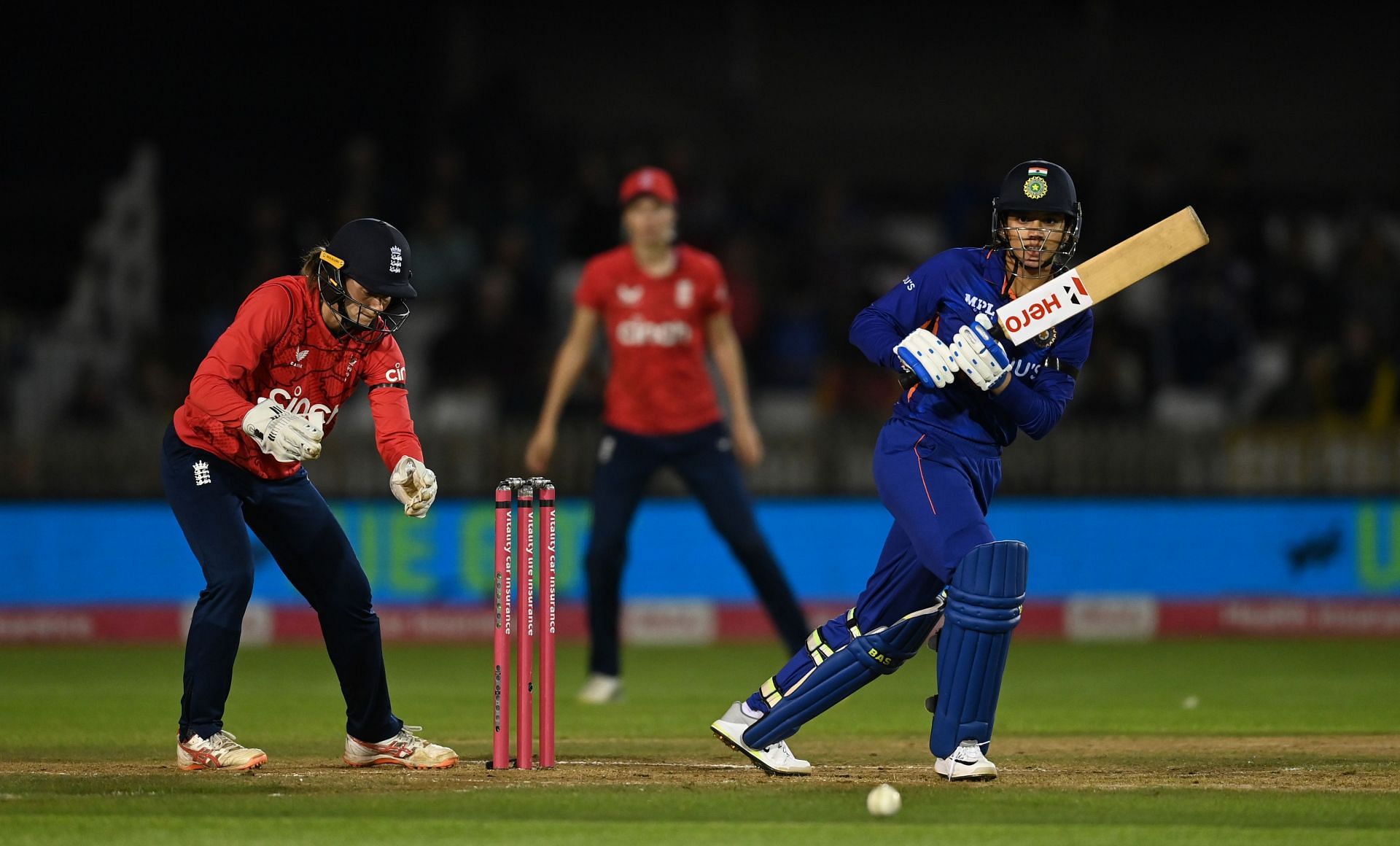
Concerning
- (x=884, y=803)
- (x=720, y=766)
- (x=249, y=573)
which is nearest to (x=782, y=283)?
(x=720, y=766)

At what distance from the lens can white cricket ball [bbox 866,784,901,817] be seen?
4734 millimetres

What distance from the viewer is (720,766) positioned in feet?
19.2

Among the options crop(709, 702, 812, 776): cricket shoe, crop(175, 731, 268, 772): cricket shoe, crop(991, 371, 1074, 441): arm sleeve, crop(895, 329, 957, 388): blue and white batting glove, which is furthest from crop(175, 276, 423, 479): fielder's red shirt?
crop(991, 371, 1074, 441): arm sleeve

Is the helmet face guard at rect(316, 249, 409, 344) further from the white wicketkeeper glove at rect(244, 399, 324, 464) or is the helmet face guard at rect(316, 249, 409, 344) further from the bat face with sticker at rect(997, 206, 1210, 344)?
the bat face with sticker at rect(997, 206, 1210, 344)

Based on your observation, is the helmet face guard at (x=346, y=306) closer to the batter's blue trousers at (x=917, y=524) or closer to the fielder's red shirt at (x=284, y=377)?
the fielder's red shirt at (x=284, y=377)

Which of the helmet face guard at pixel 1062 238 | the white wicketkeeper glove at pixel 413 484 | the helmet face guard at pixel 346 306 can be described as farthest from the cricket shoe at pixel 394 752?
the helmet face guard at pixel 1062 238

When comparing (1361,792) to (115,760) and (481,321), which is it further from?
(481,321)

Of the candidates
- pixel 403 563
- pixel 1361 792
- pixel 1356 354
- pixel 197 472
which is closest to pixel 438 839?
pixel 197 472

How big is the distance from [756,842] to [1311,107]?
13941 millimetres

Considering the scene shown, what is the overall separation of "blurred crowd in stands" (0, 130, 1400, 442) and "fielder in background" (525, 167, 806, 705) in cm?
400

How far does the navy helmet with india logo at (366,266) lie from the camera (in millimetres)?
5430

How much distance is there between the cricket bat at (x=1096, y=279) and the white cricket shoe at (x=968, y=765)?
1.09 m

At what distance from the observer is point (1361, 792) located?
17.3ft

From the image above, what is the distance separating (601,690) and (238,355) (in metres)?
3.18
